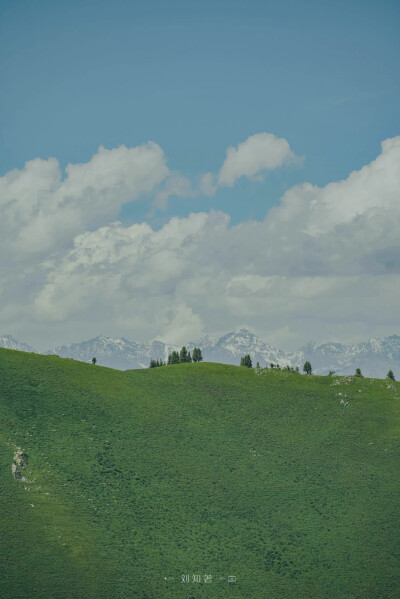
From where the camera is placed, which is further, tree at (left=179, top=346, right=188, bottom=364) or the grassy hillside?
tree at (left=179, top=346, right=188, bottom=364)

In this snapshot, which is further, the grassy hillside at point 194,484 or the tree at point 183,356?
the tree at point 183,356

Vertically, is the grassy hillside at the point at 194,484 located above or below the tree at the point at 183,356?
below

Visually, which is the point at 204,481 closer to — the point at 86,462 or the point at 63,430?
the point at 86,462

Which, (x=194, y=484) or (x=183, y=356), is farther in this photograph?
(x=183, y=356)

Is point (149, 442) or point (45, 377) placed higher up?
point (45, 377)

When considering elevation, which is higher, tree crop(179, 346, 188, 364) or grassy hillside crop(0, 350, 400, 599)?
tree crop(179, 346, 188, 364)

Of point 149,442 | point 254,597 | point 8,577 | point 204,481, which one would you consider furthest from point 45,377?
point 254,597

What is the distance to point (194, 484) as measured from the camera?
108m

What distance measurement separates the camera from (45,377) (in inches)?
5285

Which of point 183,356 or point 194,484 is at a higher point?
point 183,356

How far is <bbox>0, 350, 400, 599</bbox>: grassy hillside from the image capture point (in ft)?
289

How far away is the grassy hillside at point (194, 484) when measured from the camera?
3462 inches

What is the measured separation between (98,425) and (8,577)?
137 feet

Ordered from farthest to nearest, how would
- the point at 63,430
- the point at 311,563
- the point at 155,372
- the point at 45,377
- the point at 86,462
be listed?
the point at 155,372
the point at 45,377
the point at 63,430
the point at 86,462
the point at 311,563
